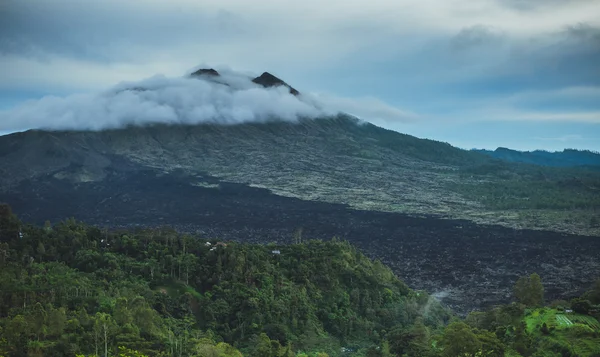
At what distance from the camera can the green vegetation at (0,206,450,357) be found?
17.6 m

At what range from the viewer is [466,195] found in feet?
317

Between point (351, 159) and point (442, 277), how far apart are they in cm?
8000

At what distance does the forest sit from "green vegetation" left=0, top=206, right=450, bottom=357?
0.06 m

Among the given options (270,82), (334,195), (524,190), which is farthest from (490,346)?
(270,82)

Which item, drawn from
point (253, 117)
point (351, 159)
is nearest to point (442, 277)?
point (351, 159)

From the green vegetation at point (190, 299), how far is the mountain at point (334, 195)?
39.3ft

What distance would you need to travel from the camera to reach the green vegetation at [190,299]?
17.6 meters

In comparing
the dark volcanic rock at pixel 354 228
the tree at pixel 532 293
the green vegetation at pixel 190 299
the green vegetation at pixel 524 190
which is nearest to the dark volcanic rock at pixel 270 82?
the green vegetation at pixel 524 190

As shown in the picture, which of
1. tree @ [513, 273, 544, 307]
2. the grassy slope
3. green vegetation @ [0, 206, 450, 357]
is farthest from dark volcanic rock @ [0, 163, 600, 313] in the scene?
the grassy slope

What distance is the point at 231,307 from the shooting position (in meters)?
25.3

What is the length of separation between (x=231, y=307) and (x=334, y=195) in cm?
6683

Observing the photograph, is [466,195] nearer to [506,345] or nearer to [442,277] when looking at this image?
[442,277]

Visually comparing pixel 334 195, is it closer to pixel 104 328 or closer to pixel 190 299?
pixel 190 299

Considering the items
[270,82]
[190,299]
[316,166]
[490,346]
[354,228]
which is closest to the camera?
[490,346]
